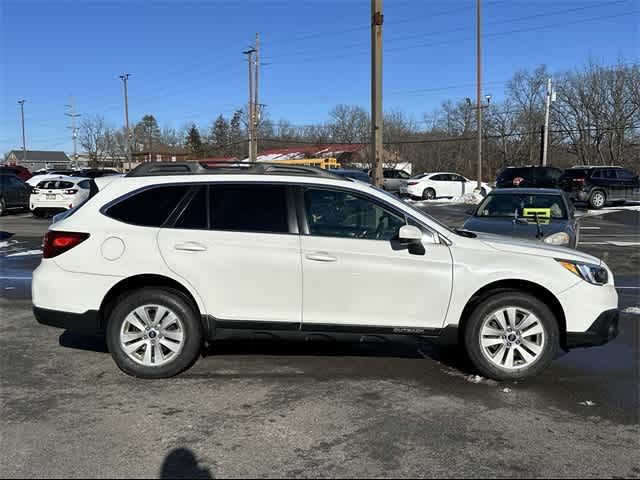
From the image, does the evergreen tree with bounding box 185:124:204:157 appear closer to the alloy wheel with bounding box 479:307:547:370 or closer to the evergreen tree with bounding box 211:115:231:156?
the evergreen tree with bounding box 211:115:231:156

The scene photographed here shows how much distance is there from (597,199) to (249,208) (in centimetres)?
2338

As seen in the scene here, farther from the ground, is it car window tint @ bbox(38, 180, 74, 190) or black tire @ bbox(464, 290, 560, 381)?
car window tint @ bbox(38, 180, 74, 190)

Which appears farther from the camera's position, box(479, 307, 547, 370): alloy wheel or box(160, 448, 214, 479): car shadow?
box(479, 307, 547, 370): alloy wheel

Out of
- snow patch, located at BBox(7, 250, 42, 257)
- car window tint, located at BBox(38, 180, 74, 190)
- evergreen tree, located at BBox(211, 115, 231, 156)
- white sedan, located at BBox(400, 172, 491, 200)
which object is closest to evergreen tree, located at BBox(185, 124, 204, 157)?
evergreen tree, located at BBox(211, 115, 231, 156)

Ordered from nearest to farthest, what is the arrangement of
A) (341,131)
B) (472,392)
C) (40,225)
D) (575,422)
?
(575,422), (472,392), (40,225), (341,131)

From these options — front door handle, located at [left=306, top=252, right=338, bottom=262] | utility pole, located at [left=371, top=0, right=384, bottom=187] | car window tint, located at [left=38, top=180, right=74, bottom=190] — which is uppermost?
utility pole, located at [left=371, top=0, right=384, bottom=187]

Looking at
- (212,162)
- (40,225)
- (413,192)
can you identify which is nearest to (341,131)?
(413,192)

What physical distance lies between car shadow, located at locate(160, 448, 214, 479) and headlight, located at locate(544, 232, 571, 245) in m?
6.51

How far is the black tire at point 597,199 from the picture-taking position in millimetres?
24266

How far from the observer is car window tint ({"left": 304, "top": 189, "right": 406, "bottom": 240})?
4.70 metres

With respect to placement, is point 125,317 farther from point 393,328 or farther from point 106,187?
point 393,328

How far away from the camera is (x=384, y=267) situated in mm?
4590

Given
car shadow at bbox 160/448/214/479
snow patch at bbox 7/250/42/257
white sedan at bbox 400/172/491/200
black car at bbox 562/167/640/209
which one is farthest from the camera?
white sedan at bbox 400/172/491/200

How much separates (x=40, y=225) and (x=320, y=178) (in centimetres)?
1572
